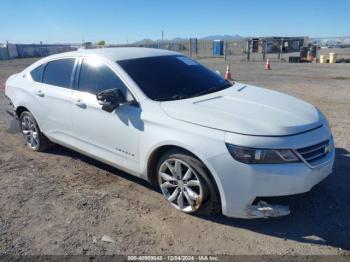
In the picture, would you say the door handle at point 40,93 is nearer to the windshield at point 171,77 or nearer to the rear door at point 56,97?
the rear door at point 56,97

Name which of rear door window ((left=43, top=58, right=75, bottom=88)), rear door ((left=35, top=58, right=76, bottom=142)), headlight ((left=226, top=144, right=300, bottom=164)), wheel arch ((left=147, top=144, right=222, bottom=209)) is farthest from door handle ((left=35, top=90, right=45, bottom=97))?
headlight ((left=226, top=144, right=300, bottom=164))

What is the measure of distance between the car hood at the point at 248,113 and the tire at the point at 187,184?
414 millimetres

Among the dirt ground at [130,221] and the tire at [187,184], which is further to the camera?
the tire at [187,184]

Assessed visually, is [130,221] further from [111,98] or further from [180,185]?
[111,98]

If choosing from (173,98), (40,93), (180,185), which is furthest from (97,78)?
(180,185)

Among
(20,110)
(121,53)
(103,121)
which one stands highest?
(121,53)

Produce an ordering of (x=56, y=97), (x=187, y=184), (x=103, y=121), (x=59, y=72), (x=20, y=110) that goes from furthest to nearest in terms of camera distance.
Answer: (x=20, y=110)
(x=59, y=72)
(x=56, y=97)
(x=103, y=121)
(x=187, y=184)

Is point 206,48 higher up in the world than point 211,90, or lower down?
lower down

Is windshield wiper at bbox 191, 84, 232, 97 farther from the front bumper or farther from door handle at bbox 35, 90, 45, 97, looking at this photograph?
door handle at bbox 35, 90, 45, 97

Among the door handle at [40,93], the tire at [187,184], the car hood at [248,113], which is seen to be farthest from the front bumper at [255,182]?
the door handle at [40,93]

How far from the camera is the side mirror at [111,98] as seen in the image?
12.7 feet

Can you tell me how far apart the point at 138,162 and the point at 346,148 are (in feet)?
11.4

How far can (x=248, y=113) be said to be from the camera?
3518 millimetres

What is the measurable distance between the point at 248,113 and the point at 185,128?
0.66 m
